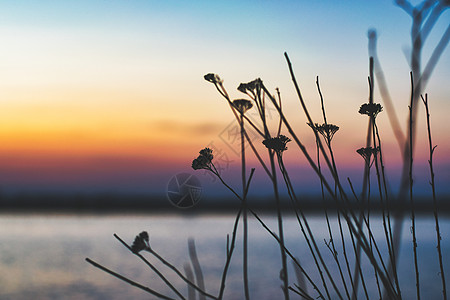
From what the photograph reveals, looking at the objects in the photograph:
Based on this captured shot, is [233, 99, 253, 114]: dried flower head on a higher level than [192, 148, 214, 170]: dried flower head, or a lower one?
higher

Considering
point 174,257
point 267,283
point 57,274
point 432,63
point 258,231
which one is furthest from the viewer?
point 258,231

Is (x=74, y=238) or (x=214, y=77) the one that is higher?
(x=214, y=77)

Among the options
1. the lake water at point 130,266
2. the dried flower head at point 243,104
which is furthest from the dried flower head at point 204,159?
the lake water at point 130,266

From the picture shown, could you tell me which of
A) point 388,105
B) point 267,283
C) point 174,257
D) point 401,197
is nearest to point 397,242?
point 401,197

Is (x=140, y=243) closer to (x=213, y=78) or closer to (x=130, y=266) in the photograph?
(x=213, y=78)

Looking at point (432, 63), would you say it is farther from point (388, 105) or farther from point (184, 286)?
point (184, 286)

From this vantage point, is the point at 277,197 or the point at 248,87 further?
the point at 248,87

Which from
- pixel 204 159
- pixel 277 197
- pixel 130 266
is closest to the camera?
pixel 277 197

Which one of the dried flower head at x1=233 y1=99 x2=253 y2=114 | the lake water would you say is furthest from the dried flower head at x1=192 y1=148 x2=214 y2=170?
the lake water

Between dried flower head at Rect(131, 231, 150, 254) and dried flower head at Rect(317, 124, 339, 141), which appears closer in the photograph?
dried flower head at Rect(131, 231, 150, 254)

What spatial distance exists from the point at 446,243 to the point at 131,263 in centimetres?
884

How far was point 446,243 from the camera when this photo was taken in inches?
507

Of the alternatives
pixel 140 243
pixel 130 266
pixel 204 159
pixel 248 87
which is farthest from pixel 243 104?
pixel 130 266

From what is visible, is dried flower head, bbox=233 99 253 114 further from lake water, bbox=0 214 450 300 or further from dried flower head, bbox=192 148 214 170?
lake water, bbox=0 214 450 300
